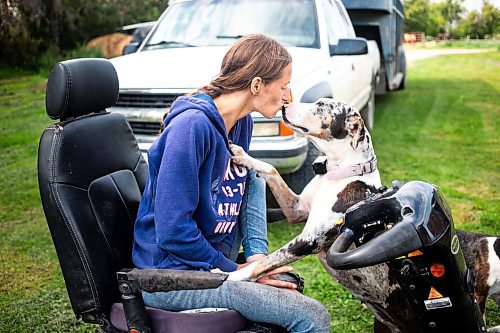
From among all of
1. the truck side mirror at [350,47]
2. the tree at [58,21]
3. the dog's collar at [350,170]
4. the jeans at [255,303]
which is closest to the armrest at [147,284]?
the jeans at [255,303]

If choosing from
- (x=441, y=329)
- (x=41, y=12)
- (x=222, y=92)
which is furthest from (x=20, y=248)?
(x=41, y=12)

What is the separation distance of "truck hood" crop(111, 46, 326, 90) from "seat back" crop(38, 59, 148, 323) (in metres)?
2.49

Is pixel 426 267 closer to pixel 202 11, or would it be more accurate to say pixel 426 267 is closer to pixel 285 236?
pixel 285 236

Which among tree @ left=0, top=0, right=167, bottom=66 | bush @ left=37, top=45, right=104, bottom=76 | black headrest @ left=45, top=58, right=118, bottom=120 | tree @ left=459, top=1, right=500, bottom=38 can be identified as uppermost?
black headrest @ left=45, top=58, right=118, bottom=120

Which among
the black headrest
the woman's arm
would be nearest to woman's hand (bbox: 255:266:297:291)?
A: the woman's arm

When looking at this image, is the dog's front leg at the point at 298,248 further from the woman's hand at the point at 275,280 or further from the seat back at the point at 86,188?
the seat back at the point at 86,188

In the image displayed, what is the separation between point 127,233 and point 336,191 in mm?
930

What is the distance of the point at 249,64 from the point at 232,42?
3.49 metres

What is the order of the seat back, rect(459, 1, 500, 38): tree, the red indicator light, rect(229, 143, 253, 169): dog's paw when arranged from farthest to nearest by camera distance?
rect(459, 1, 500, 38): tree, rect(229, 143, 253, 169): dog's paw, the seat back, the red indicator light

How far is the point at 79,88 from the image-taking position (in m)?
2.42

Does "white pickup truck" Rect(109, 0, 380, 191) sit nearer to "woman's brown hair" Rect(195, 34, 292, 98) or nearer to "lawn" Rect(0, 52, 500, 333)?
"lawn" Rect(0, 52, 500, 333)

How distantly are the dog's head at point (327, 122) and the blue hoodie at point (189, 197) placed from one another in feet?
1.99

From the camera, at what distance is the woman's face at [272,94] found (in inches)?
97.0

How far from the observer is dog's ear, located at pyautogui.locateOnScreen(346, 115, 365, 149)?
292 cm
